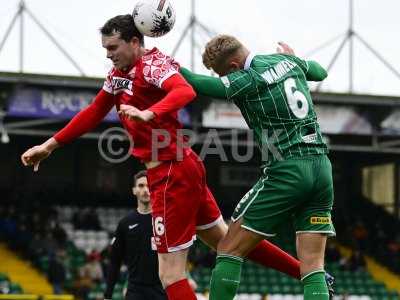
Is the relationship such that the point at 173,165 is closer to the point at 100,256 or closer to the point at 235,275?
the point at 235,275

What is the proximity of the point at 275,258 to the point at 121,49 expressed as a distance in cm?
171

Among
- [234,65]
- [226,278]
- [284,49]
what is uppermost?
[284,49]

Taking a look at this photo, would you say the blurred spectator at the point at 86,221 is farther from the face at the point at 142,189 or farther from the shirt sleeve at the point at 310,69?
the shirt sleeve at the point at 310,69

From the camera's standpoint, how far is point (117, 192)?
1057 inches

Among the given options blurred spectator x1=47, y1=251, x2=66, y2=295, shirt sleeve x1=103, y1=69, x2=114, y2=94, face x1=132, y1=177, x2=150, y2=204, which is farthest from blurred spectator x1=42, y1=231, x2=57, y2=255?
shirt sleeve x1=103, y1=69, x2=114, y2=94

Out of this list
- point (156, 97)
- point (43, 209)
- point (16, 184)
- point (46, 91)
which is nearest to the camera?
point (156, 97)

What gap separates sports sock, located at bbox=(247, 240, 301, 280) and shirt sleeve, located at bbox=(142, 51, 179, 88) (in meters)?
1.37

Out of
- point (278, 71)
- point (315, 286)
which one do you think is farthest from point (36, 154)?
point (315, 286)

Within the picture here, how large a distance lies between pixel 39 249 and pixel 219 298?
15.7 metres

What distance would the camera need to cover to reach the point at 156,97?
582cm

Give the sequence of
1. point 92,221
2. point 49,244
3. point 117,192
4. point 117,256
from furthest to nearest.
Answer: point 117,192
point 92,221
point 49,244
point 117,256

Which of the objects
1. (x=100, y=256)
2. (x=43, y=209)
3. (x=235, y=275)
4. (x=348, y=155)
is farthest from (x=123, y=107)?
(x=348, y=155)

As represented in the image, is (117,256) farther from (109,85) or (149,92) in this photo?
(149,92)

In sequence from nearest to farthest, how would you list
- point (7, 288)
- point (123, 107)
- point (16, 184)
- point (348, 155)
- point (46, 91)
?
point (123, 107) → point (7, 288) → point (46, 91) → point (16, 184) → point (348, 155)
